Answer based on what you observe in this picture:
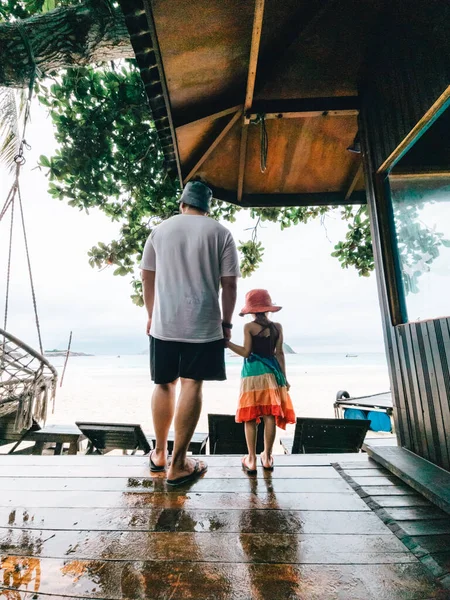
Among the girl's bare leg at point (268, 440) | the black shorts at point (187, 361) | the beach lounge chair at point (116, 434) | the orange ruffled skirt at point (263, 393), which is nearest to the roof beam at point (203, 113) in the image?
the black shorts at point (187, 361)

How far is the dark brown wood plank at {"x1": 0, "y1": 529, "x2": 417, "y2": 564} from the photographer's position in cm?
125

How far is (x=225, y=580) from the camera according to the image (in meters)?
1.12

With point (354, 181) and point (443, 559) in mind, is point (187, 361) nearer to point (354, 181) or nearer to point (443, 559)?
point (443, 559)

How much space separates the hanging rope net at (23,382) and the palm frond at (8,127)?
3.85 meters

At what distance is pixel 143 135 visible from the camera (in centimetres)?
469

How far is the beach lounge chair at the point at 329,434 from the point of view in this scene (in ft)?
13.1

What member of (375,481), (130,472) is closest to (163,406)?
(130,472)

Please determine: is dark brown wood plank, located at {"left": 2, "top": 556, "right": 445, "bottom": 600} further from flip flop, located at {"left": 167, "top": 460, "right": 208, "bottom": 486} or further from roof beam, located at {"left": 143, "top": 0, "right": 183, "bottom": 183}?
roof beam, located at {"left": 143, "top": 0, "right": 183, "bottom": 183}

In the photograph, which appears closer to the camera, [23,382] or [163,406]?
[163,406]

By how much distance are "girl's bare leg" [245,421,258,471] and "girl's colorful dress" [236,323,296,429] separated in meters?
0.06

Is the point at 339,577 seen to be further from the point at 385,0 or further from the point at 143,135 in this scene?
the point at 143,135

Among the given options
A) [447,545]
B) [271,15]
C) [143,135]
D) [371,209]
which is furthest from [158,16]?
[447,545]

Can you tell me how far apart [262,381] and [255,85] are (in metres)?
2.88

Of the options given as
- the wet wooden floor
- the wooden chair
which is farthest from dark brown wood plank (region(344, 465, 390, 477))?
the wooden chair
